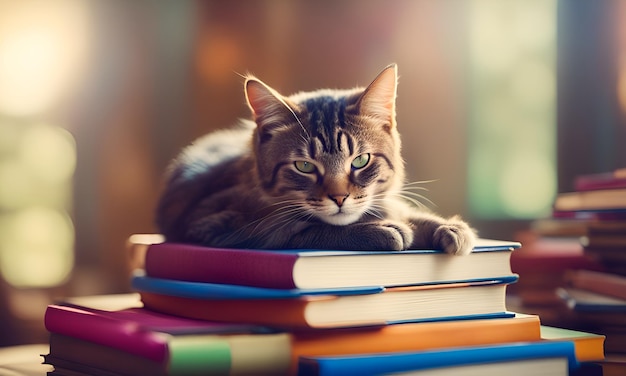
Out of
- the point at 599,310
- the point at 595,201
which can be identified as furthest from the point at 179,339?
the point at 595,201

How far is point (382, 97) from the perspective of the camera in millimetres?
1224

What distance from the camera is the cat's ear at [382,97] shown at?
1.20 m

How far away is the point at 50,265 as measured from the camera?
3.07 meters

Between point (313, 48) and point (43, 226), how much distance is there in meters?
1.36

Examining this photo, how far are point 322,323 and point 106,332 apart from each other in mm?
281

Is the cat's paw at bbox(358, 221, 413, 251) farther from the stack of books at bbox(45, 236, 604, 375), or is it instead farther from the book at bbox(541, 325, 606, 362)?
the book at bbox(541, 325, 606, 362)

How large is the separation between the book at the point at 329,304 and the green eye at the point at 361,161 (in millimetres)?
275

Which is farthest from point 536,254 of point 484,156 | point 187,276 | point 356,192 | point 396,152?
point 484,156

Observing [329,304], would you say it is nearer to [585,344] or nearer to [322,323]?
[322,323]

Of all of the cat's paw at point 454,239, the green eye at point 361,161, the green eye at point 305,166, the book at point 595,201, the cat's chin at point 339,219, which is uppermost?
the green eye at point 361,161

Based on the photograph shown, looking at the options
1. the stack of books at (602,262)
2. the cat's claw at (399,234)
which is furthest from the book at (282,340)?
the stack of books at (602,262)

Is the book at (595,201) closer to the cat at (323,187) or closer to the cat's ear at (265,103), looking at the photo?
the cat at (323,187)

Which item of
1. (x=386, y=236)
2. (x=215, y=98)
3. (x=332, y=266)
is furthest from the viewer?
(x=215, y=98)

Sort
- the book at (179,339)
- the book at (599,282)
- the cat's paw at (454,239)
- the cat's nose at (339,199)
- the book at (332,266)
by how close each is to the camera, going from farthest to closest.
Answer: the book at (599,282) → the cat's nose at (339,199) → the cat's paw at (454,239) → the book at (332,266) → the book at (179,339)
